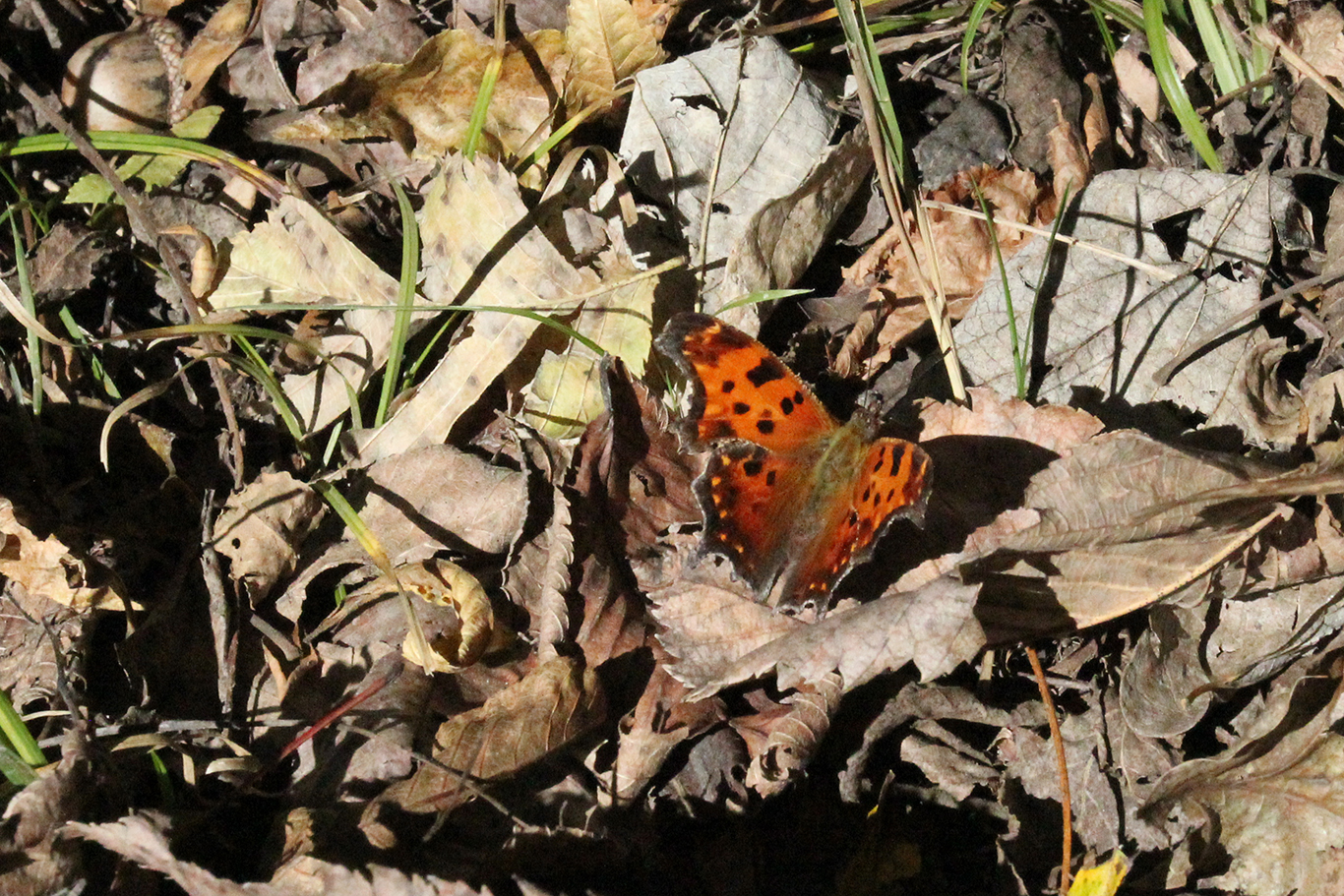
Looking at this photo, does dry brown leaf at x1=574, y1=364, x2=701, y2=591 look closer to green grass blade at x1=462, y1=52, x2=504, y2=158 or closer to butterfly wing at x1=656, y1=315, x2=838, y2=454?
butterfly wing at x1=656, y1=315, x2=838, y2=454

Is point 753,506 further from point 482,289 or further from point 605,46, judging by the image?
point 605,46

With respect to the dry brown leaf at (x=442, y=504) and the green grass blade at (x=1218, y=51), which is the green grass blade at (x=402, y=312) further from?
the green grass blade at (x=1218, y=51)

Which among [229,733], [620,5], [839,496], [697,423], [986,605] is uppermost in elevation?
[620,5]

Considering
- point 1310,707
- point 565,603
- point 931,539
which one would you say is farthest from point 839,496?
point 1310,707

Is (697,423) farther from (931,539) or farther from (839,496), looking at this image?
(931,539)

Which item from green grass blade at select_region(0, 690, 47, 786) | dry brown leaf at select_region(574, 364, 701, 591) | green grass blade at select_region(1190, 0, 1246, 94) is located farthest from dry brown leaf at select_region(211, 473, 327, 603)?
green grass blade at select_region(1190, 0, 1246, 94)

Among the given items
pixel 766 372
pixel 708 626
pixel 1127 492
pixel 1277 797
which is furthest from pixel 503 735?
pixel 1277 797
